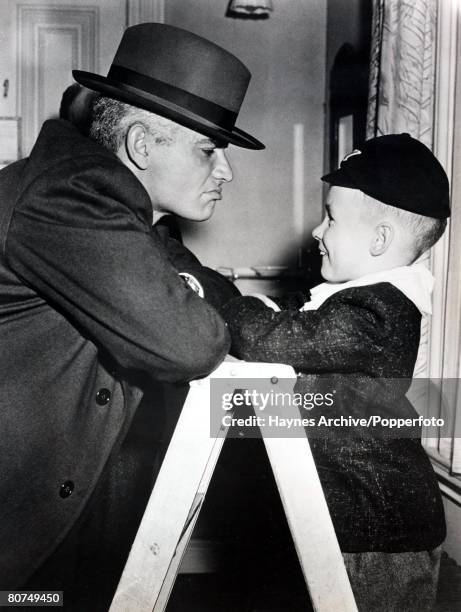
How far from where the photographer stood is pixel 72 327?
3.83 ft

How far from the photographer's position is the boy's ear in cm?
124

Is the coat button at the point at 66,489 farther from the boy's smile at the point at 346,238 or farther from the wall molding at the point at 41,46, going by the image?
the wall molding at the point at 41,46

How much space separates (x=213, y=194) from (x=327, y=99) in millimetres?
2599

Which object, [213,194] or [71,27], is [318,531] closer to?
[213,194]

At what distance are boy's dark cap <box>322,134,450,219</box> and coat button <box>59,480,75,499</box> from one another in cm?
67

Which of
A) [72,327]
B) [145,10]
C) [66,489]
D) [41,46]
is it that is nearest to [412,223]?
[72,327]

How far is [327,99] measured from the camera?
366cm

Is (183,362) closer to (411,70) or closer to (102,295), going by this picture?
(102,295)

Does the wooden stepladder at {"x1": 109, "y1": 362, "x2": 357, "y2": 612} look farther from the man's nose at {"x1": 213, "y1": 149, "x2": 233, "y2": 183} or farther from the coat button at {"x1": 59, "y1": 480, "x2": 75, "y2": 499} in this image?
the man's nose at {"x1": 213, "y1": 149, "x2": 233, "y2": 183}

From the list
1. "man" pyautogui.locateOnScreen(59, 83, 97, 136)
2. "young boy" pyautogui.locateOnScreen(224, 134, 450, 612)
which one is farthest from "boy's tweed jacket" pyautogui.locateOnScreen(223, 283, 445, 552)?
"man" pyautogui.locateOnScreen(59, 83, 97, 136)

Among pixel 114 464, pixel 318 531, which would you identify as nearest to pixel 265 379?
pixel 318 531

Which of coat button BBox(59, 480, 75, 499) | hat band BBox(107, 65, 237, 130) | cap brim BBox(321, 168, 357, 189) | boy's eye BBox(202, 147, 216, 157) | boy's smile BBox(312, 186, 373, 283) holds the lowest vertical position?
coat button BBox(59, 480, 75, 499)

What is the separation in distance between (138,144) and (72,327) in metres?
0.33

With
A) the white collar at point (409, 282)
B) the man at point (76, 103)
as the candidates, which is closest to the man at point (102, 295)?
the white collar at point (409, 282)
